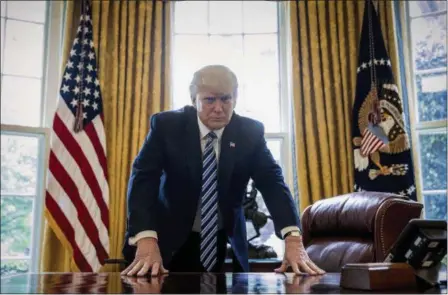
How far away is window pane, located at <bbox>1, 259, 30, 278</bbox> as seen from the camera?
3.83 metres

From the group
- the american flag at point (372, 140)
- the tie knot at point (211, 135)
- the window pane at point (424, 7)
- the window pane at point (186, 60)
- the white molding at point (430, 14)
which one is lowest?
the tie knot at point (211, 135)

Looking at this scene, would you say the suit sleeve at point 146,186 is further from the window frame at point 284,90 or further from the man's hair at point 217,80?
the window frame at point 284,90

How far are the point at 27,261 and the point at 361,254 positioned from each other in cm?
263

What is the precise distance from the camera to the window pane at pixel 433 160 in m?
3.92

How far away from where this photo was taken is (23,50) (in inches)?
163

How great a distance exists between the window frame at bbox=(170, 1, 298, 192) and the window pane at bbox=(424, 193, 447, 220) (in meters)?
1.04

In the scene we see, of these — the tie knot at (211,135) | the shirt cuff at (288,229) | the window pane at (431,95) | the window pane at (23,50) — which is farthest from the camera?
the window pane at (23,50)

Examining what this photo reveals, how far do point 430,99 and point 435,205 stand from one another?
82 centimetres

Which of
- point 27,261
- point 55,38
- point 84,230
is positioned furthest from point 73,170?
point 55,38

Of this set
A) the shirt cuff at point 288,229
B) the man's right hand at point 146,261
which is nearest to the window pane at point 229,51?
the shirt cuff at point 288,229

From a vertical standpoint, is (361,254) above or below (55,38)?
below

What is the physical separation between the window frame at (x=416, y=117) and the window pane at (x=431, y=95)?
30 millimetres

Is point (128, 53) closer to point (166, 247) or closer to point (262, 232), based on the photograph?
point (262, 232)

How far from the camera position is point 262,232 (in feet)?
13.0
